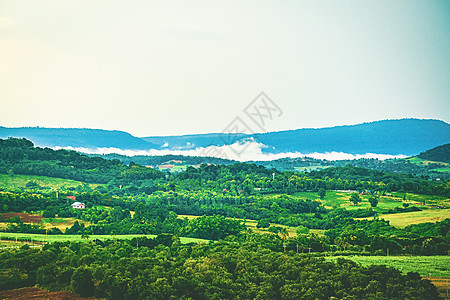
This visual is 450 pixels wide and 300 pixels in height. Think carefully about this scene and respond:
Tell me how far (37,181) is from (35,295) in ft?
196

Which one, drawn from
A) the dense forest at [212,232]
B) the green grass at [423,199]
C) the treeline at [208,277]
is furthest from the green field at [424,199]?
the treeline at [208,277]

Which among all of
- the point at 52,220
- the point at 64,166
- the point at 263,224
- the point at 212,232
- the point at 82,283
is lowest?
the point at 212,232

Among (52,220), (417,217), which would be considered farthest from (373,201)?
(52,220)

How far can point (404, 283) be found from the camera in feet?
82.5

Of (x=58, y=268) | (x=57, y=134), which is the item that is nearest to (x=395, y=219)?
(x=58, y=268)

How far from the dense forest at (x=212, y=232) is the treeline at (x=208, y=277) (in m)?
0.07

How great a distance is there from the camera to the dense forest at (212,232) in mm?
26328

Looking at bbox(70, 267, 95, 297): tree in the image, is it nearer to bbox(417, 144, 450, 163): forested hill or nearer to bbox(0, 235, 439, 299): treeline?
bbox(0, 235, 439, 299): treeline

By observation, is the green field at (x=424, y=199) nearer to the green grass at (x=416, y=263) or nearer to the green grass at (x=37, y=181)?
the green grass at (x=416, y=263)

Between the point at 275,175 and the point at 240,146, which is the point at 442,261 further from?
the point at 240,146

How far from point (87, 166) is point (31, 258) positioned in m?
75.1

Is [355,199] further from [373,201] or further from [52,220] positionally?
[52,220]

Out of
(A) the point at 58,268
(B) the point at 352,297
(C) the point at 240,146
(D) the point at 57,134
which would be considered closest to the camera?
(B) the point at 352,297

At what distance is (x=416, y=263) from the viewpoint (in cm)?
3466
